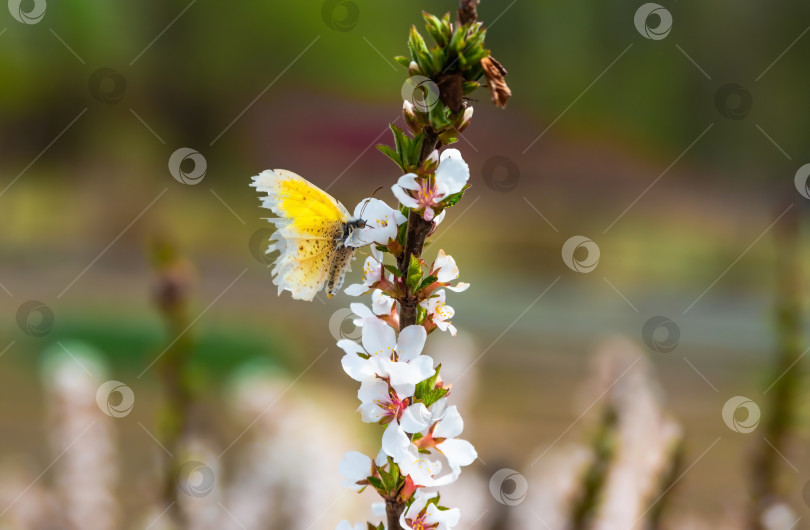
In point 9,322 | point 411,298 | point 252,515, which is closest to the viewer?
point 411,298

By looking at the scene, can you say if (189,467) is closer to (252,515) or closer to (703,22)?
(252,515)

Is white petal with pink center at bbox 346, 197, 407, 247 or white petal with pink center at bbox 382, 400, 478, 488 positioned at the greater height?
white petal with pink center at bbox 346, 197, 407, 247

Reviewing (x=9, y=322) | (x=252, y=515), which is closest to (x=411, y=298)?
(x=252, y=515)

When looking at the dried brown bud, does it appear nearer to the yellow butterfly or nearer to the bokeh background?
the yellow butterfly

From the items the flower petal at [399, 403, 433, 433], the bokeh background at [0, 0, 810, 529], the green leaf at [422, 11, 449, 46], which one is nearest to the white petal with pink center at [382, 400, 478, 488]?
the flower petal at [399, 403, 433, 433]

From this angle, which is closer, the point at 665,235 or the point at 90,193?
the point at 665,235

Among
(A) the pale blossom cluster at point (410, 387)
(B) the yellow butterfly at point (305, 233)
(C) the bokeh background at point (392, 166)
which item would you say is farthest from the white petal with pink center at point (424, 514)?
(C) the bokeh background at point (392, 166)

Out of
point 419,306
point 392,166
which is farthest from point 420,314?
point 392,166
